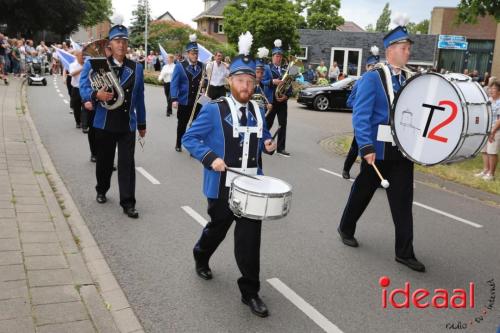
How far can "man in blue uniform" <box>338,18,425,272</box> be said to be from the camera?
5004 millimetres

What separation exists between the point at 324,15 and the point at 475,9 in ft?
188

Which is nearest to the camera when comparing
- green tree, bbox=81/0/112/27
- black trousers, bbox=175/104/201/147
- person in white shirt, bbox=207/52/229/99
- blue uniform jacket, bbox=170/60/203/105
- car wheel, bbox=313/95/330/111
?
blue uniform jacket, bbox=170/60/203/105

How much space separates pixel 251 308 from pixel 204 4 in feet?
309

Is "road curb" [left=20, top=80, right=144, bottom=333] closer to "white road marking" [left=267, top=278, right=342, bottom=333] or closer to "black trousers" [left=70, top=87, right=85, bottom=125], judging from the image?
"white road marking" [left=267, top=278, right=342, bottom=333]

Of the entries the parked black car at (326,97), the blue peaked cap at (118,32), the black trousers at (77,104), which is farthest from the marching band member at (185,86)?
the parked black car at (326,97)

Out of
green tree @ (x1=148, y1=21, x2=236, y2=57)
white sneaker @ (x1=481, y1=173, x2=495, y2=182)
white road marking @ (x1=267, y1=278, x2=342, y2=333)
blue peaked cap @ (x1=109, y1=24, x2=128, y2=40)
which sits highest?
green tree @ (x1=148, y1=21, x2=236, y2=57)

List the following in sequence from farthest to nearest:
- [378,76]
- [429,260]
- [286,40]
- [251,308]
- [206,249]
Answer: [286,40]
[429,260]
[378,76]
[206,249]
[251,308]

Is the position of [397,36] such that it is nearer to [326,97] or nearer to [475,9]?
[475,9]

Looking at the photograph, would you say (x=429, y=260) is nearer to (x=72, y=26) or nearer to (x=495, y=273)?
(x=495, y=273)

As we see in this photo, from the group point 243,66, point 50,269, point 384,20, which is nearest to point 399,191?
point 243,66

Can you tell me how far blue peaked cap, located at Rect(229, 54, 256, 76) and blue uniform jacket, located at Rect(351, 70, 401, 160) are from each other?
1410 mm

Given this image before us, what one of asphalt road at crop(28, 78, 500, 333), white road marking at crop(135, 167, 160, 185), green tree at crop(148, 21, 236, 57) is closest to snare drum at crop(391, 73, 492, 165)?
asphalt road at crop(28, 78, 500, 333)

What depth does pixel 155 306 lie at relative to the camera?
418cm

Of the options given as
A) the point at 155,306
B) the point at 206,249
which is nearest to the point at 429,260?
the point at 206,249
